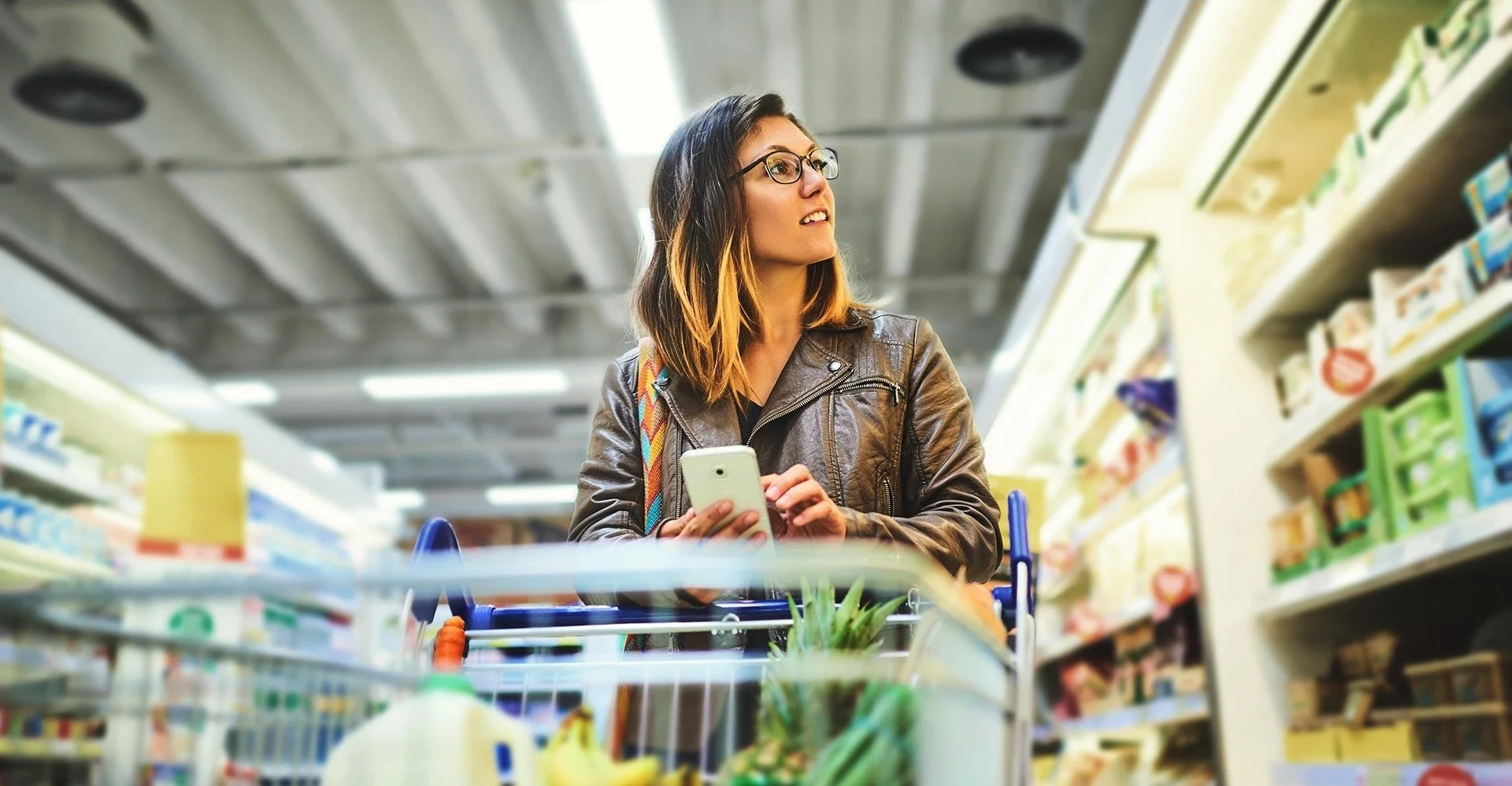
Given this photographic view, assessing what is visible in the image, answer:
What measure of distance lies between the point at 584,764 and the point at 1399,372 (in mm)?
2210

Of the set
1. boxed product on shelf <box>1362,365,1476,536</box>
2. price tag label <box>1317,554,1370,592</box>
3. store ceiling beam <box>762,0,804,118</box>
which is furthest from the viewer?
store ceiling beam <box>762,0,804,118</box>

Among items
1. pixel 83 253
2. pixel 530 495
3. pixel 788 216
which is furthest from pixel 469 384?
pixel 788 216

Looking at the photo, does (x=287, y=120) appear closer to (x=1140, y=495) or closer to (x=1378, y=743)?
(x=1140, y=495)

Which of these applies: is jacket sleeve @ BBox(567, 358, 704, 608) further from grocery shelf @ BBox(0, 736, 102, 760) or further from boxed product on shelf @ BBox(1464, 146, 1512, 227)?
boxed product on shelf @ BBox(1464, 146, 1512, 227)

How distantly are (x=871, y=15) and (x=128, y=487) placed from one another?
395 cm

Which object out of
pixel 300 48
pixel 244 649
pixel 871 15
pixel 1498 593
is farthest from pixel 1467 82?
pixel 300 48

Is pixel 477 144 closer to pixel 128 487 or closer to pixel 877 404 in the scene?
pixel 128 487

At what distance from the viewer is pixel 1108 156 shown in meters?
3.46

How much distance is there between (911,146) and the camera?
682 cm

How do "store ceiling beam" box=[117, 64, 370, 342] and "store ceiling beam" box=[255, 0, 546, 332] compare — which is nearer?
"store ceiling beam" box=[255, 0, 546, 332]

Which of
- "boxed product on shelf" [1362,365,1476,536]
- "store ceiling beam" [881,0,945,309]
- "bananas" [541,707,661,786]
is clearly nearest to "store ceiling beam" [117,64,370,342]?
"store ceiling beam" [881,0,945,309]

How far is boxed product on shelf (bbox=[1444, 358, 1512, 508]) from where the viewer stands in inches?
83.0

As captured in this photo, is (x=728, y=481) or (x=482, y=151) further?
(x=482, y=151)

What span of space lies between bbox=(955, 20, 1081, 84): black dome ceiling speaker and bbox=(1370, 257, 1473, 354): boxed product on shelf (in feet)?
9.34
